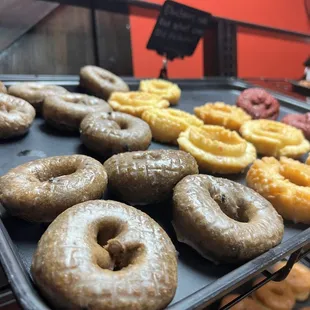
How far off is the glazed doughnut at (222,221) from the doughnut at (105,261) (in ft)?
0.65

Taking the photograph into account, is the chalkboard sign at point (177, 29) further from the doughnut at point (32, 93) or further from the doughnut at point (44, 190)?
the doughnut at point (44, 190)

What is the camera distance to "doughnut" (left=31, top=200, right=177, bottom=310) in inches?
37.1

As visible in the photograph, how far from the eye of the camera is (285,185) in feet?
5.65

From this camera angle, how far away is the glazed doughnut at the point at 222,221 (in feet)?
4.20

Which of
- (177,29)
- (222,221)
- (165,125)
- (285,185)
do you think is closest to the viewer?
(222,221)

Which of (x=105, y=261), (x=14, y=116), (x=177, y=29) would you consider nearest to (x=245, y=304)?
(x=105, y=261)

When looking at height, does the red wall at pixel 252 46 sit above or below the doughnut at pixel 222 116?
above

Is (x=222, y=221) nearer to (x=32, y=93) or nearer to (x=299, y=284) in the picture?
(x=299, y=284)

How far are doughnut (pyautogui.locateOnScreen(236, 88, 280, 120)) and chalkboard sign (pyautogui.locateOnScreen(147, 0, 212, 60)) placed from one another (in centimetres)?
68

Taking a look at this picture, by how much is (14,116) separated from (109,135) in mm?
541

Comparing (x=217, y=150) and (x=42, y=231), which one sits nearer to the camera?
(x=42, y=231)

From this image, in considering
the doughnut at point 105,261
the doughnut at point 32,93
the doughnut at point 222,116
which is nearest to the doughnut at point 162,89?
the doughnut at point 222,116

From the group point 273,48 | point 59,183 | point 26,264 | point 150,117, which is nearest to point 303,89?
point 150,117

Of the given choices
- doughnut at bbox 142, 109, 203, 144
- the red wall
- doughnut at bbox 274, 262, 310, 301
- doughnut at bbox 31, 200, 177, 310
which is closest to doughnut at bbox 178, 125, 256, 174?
doughnut at bbox 142, 109, 203, 144
